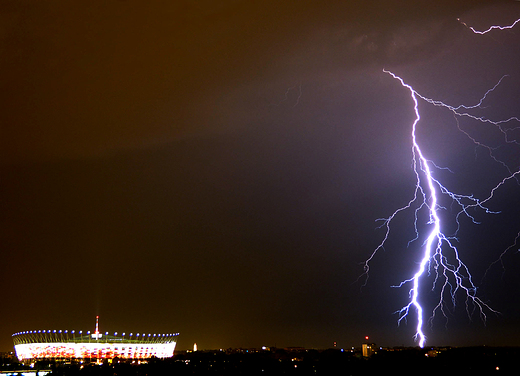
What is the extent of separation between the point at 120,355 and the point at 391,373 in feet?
231

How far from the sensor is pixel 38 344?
10225 cm

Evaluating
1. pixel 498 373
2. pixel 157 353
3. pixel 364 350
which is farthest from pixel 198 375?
pixel 157 353

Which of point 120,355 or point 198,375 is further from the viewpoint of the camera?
point 120,355

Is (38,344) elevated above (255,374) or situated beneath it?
elevated above

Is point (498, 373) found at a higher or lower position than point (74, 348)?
lower

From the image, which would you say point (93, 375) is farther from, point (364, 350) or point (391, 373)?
point (364, 350)

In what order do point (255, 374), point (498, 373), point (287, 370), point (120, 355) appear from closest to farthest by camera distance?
point (498, 373), point (255, 374), point (287, 370), point (120, 355)

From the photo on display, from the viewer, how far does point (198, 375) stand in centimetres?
6262

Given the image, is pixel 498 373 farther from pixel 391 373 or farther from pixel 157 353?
pixel 157 353

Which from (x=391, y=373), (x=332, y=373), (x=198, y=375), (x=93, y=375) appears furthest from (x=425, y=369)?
(x=93, y=375)

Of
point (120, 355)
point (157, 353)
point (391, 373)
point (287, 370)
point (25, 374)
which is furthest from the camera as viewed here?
point (157, 353)

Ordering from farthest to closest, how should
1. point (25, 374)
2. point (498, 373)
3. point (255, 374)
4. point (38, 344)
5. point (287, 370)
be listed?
1. point (38, 344)
2. point (287, 370)
3. point (255, 374)
4. point (25, 374)
5. point (498, 373)

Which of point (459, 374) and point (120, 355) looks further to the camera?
point (120, 355)

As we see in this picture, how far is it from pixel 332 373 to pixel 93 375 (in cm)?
2680
